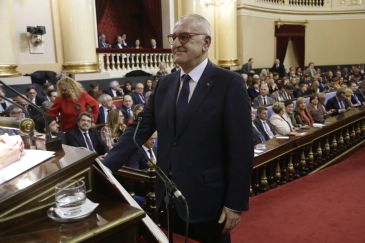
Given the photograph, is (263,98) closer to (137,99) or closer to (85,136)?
(137,99)

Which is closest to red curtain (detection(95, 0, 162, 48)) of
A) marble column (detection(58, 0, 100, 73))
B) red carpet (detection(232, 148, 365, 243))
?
marble column (detection(58, 0, 100, 73))

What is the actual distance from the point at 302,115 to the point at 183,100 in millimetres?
4917

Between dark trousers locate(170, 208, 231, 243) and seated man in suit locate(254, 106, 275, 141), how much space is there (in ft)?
12.1

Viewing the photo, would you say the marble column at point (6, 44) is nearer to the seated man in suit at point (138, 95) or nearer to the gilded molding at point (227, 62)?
the seated man in suit at point (138, 95)

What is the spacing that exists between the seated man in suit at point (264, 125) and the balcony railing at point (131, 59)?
15.0 feet

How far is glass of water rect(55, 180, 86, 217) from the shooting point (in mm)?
1014

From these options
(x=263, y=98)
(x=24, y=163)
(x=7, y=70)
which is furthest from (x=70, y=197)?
(x=263, y=98)

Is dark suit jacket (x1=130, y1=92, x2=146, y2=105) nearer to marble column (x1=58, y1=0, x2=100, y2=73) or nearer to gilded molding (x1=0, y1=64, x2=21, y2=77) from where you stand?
marble column (x1=58, y1=0, x2=100, y2=73)

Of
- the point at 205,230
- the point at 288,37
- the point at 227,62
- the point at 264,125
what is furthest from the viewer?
the point at 288,37

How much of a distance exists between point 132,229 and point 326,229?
2009 mm

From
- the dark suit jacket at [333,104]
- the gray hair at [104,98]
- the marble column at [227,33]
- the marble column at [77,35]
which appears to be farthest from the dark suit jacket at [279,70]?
the gray hair at [104,98]

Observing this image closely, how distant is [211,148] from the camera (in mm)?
1529

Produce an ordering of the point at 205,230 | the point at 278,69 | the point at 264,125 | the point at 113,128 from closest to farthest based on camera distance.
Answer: the point at 205,230, the point at 113,128, the point at 264,125, the point at 278,69

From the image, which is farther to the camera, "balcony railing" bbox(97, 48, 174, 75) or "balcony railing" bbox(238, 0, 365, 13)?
"balcony railing" bbox(238, 0, 365, 13)
